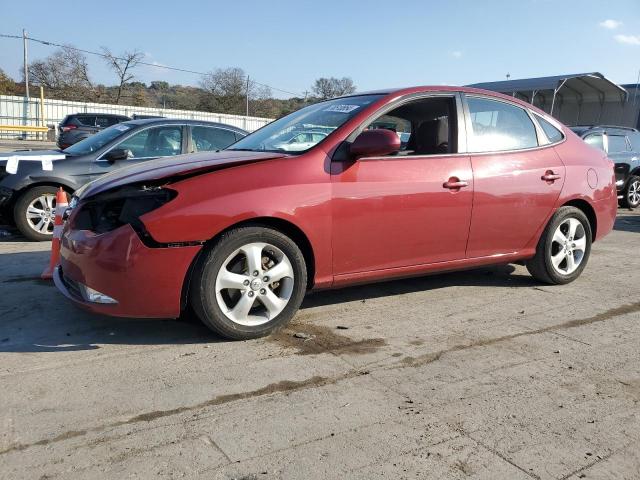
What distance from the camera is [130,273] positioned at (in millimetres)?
3246

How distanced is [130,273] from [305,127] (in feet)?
5.94

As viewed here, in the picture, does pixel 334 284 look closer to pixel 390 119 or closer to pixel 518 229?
pixel 390 119

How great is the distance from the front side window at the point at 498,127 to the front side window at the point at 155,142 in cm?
394

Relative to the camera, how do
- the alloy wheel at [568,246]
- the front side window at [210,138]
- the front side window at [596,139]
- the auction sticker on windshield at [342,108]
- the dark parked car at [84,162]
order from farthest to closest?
1. the front side window at [596,139]
2. the front side window at [210,138]
3. the dark parked car at [84,162]
4. the alloy wheel at [568,246]
5. the auction sticker on windshield at [342,108]

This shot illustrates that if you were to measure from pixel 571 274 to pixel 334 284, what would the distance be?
2606mm

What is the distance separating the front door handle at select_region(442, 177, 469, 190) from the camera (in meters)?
4.23

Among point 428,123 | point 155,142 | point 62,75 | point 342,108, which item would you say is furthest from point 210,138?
point 62,75

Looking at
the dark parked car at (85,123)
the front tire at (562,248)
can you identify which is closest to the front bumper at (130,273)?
the front tire at (562,248)

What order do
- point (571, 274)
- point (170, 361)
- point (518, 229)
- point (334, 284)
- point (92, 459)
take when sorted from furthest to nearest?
point (571, 274) < point (518, 229) < point (334, 284) < point (170, 361) < point (92, 459)

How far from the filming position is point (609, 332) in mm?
3996

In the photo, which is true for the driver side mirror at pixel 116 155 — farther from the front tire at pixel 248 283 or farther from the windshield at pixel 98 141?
the front tire at pixel 248 283

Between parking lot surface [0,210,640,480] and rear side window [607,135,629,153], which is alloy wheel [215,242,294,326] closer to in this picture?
parking lot surface [0,210,640,480]

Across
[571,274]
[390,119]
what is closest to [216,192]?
[390,119]

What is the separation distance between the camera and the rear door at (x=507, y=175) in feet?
14.6
